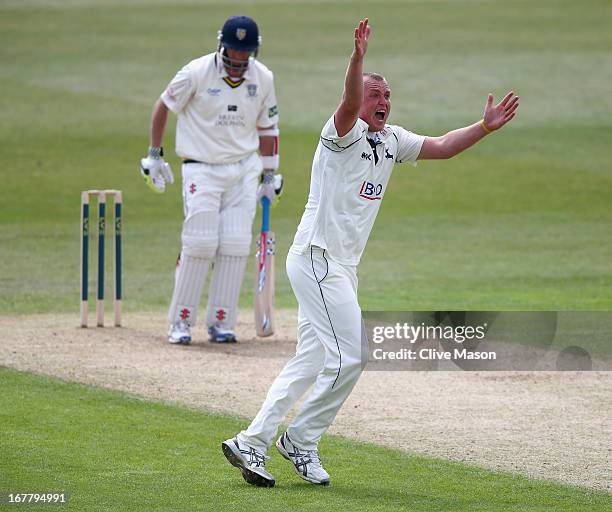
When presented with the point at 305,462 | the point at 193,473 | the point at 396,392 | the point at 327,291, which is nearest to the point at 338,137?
the point at 327,291

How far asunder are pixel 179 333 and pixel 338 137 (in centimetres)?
374

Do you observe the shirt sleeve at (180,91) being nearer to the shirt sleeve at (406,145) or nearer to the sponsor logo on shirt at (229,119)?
the sponsor logo on shirt at (229,119)

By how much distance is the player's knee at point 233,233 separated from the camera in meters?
9.38

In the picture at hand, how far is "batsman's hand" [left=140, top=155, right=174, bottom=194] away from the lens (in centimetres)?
958

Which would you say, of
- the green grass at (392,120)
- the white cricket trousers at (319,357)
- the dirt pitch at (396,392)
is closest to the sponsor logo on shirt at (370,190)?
the white cricket trousers at (319,357)

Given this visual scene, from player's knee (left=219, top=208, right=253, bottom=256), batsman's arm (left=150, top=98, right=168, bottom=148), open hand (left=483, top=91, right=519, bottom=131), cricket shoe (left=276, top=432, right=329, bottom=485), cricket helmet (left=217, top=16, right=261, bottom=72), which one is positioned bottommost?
cricket shoe (left=276, top=432, right=329, bottom=485)

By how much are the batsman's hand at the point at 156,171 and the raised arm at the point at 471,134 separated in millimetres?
3646

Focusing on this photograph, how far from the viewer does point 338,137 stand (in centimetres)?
573

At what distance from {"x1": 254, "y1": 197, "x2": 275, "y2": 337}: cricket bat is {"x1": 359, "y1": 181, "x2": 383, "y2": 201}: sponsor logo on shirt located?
11.6ft

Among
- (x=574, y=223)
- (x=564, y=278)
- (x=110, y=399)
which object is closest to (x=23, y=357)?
(x=110, y=399)

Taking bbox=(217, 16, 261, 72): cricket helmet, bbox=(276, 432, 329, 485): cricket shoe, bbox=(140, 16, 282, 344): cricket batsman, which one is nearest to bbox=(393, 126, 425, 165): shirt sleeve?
bbox=(276, 432, 329, 485): cricket shoe

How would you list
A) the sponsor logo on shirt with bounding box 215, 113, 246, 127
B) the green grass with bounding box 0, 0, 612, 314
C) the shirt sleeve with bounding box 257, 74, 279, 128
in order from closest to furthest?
the sponsor logo on shirt with bounding box 215, 113, 246, 127
the shirt sleeve with bounding box 257, 74, 279, 128
the green grass with bounding box 0, 0, 612, 314

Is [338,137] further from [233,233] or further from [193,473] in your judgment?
[233,233]

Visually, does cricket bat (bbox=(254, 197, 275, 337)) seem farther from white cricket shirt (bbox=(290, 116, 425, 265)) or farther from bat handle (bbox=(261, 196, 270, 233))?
white cricket shirt (bbox=(290, 116, 425, 265))
